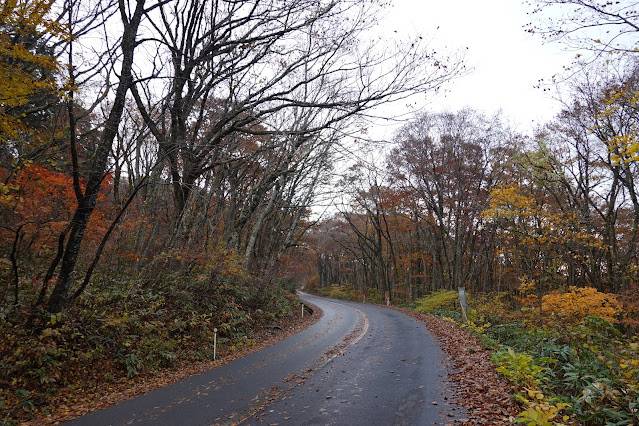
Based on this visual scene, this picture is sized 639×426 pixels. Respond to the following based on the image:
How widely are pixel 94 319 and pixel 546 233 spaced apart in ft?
51.1

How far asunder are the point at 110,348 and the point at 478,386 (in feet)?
25.0

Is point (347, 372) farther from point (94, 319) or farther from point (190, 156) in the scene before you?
point (190, 156)

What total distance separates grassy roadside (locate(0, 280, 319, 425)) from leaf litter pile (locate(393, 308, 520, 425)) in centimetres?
580

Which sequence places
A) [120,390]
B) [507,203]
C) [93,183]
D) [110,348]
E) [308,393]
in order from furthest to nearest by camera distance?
[507,203] → [110,348] → [93,183] → [120,390] → [308,393]

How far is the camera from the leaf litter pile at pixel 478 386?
519 cm

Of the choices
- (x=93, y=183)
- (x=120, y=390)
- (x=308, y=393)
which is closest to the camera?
(x=308, y=393)

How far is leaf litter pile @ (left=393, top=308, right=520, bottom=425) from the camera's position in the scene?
519cm

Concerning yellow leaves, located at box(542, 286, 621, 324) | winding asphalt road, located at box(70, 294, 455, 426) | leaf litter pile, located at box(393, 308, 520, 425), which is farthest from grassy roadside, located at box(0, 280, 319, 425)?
yellow leaves, located at box(542, 286, 621, 324)

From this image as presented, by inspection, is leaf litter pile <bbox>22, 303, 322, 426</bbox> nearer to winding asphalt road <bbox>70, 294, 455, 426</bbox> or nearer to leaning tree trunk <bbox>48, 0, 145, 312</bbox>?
winding asphalt road <bbox>70, 294, 455, 426</bbox>

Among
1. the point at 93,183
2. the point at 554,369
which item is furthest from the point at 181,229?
the point at 554,369

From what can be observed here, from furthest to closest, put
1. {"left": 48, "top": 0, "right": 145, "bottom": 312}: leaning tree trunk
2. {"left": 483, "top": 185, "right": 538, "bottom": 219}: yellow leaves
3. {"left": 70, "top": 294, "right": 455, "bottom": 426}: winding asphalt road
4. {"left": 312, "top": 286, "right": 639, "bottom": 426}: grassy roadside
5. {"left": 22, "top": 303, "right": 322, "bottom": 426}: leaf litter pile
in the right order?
1. {"left": 483, "top": 185, "right": 538, "bottom": 219}: yellow leaves
2. {"left": 48, "top": 0, "right": 145, "bottom": 312}: leaning tree trunk
3. {"left": 22, "top": 303, "right": 322, "bottom": 426}: leaf litter pile
4. {"left": 70, "top": 294, "right": 455, "bottom": 426}: winding asphalt road
5. {"left": 312, "top": 286, "right": 639, "bottom": 426}: grassy roadside

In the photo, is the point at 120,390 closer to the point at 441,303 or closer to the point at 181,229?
the point at 181,229

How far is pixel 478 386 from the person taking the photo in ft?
21.4

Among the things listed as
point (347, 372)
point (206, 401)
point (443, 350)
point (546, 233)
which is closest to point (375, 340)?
point (443, 350)
